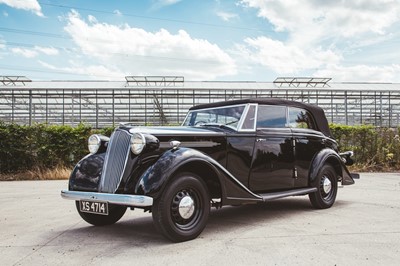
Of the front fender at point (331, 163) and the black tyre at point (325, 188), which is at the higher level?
the front fender at point (331, 163)

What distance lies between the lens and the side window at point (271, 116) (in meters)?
5.61

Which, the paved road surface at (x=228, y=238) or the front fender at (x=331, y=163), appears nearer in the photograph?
the paved road surface at (x=228, y=238)

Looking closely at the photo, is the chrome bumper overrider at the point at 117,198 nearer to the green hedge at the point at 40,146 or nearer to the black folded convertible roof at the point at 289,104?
the black folded convertible roof at the point at 289,104

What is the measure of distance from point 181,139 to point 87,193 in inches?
49.1

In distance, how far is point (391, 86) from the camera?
95.1 ft

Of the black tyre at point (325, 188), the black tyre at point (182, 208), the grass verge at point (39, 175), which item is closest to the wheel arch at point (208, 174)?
the black tyre at point (182, 208)

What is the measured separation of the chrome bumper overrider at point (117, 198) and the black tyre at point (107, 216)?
0.56 metres

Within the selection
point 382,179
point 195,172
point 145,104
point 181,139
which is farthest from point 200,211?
point 145,104

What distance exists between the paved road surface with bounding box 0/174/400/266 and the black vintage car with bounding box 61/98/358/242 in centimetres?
32

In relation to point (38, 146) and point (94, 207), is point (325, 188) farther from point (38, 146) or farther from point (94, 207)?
point (38, 146)

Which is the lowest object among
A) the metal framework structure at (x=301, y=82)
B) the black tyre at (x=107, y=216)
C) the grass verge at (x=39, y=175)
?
the grass verge at (x=39, y=175)

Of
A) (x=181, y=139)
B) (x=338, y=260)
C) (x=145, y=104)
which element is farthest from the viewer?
(x=145, y=104)

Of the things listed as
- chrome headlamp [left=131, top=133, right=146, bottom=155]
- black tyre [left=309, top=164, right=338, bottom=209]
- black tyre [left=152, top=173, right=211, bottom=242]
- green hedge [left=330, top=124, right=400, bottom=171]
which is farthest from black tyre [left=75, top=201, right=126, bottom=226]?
green hedge [left=330, top=124, right=400, bottom=171]

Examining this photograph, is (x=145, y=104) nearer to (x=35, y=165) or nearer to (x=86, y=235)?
(x=35, y=165)
